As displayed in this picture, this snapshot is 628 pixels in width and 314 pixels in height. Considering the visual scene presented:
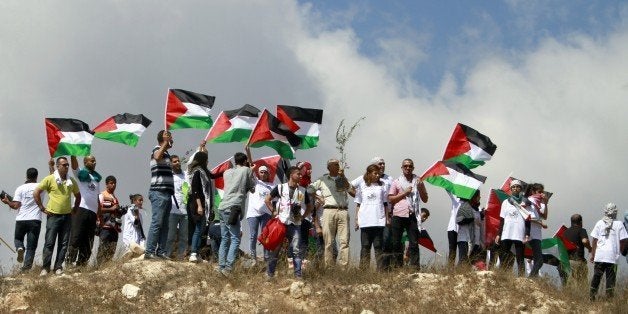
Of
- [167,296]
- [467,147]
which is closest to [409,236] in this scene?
[467,147]

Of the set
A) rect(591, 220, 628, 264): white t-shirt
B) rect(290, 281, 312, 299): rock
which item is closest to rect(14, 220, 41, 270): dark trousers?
rect(290, 281, 312, 299): rock

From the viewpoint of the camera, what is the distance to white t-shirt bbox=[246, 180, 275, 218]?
17469 millimetres

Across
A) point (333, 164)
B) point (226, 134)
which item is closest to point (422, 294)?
point (333, 164)

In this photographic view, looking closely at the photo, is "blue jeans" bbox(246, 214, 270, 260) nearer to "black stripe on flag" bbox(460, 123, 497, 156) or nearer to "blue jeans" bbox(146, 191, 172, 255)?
"blue jeans" bbox(146, 191, 172, 255)

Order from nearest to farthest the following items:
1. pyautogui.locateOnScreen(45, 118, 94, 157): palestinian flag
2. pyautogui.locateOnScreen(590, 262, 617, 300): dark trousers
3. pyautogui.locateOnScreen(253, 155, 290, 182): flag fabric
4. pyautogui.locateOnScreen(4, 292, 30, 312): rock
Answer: pyautogui.locateOnScreen(4, 292, 30, 312): rock, pyautogui.locateOnScreen(590, 262, 617, 300): dark trousers, pyautogui.locateOnScreen(45, 118, 94, 157): palestinian flag, pyautogui.locateOnScreen(253, 155, 290, 182): flag fabric

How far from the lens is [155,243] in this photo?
17234 mm

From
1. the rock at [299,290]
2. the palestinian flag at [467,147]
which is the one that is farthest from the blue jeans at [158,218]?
the palestinian flag at [467,147]

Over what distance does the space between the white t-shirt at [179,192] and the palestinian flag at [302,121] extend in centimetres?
249

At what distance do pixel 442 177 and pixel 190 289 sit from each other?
5.26m

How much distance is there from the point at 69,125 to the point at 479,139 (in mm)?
7679

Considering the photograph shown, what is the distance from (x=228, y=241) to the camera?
16844mm

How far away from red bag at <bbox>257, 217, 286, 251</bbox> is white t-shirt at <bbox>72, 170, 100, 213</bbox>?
305 centimetres

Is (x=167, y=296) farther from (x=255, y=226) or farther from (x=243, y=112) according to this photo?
(x=243, y=112)

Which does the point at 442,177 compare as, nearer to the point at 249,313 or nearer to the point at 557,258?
the point at 557,258
